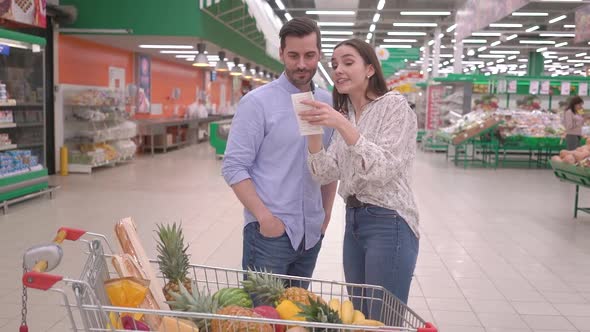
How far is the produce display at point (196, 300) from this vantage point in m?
1.44

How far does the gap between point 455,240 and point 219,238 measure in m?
2.55

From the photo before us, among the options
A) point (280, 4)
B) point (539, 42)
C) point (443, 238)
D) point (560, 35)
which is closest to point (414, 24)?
point (560, 35)

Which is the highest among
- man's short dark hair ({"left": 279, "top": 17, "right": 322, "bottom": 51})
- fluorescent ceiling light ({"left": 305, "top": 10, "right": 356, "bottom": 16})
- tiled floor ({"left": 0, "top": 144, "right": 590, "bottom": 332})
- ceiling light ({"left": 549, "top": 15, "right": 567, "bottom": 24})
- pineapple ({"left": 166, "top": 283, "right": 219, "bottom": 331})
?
fluorescent ceiling light ({"left": 305, "top": 10, "right": 356, "bottom": 16})

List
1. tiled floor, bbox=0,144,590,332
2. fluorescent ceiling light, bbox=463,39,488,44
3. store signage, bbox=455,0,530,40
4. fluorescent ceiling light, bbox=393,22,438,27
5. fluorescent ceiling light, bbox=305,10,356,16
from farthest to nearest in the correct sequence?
1. fluorescent ceiling light, bbox=463,39,488,44
2. fluorescent ceiling light, bbox=393,22,438,27
3. fluorescent ceiling light, bbox=305,10,356,16
4. store signage, bbox=455,0,530,40
5. tiled floor, bbox=0,144,590,332

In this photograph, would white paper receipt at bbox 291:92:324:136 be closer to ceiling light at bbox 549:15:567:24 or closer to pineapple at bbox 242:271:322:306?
pineapple at bbox 242:271:322:306

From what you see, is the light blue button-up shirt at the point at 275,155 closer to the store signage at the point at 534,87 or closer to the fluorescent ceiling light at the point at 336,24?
the store signage at the point at 534,87

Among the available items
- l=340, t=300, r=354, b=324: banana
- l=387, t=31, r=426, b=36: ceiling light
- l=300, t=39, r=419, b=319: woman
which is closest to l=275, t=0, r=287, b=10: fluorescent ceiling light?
l=387, t=31, r=426, b=36: ceiling light

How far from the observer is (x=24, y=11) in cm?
894

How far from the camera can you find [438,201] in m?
9.30

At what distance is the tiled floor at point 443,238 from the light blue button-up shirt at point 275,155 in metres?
2.26

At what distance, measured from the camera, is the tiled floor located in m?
4.38

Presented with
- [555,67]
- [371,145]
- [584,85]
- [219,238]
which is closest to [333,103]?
[371,145]

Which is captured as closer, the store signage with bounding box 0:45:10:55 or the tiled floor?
the tiled floor

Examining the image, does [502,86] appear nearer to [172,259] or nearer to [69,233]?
[172,259]
